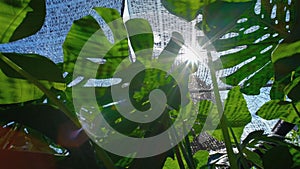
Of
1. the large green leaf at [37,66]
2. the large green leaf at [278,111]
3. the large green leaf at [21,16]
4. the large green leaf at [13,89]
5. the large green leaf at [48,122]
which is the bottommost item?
the large green leaf at [278,111]

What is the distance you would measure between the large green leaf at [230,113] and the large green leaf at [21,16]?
1.11 feet

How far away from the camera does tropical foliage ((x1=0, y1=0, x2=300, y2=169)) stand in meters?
0.42

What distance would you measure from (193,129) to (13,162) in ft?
1.20

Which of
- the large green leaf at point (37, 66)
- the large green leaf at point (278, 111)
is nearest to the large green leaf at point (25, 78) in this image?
the large green leaf at point (37, 66)

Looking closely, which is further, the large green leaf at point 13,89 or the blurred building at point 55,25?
the blurred building at point 55,25

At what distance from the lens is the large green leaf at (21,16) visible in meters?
0.42

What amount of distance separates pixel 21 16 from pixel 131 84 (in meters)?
0.19

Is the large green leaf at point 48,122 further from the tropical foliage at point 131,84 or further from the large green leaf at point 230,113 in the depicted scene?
the large green leaf at point 230,113

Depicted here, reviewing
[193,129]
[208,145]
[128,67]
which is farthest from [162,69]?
[208,145]

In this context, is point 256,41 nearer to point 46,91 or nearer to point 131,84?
point 131,84

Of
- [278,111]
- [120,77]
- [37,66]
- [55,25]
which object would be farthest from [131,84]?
[55,25]

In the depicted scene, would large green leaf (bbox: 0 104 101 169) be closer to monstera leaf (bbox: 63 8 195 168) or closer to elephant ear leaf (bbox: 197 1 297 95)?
monstera leaf (bbox: 63 8 195 168)

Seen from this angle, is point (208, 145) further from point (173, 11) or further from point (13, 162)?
point (13, 162)

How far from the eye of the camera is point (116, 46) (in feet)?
1.84
